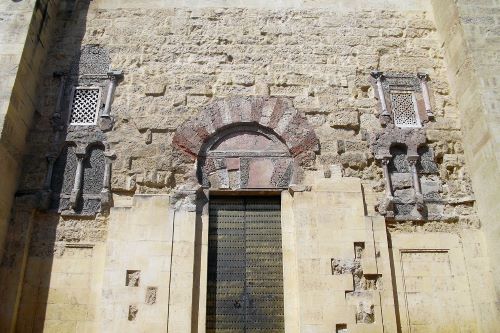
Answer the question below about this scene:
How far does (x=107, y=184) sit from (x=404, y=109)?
14.1ft

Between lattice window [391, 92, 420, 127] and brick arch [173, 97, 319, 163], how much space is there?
4.28 feet

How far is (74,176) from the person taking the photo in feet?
22.2

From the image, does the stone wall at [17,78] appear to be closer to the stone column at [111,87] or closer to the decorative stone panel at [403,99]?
the stone column at [111,87]

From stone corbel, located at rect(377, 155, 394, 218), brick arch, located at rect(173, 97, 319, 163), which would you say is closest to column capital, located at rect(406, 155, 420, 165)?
stone corbel, located at rect(377, 155, 394, 218)

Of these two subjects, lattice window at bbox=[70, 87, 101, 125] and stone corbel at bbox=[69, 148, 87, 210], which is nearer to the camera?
stone corbel at bbox=[69, 148, 87, 210]

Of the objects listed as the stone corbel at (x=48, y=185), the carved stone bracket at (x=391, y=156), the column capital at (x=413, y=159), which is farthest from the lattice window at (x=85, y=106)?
the column capital at (x=413, y=159)

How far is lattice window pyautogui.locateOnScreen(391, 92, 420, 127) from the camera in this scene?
7.26m

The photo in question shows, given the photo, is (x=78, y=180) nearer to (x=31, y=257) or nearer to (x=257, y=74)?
(x=31, y=257)

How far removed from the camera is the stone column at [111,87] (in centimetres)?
712

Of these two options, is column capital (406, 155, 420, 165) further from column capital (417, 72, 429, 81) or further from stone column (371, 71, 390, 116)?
column capital (417, 72, 429, 81)

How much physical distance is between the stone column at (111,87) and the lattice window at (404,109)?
4023 mm

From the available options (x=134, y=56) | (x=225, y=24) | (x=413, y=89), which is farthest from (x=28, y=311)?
(x=413, y=89)

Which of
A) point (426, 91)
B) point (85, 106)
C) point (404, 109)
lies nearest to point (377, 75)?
point (404, 109)

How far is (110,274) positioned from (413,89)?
4.96 metres
